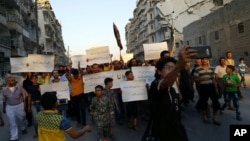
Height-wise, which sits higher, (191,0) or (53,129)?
(191,0)

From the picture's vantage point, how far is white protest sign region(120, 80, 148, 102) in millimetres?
8883

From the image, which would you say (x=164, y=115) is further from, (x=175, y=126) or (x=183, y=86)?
(x=183, y=86)

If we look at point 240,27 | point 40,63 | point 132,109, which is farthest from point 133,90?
point 240,27

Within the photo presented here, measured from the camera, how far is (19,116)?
859 centimetres

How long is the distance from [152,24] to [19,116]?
234ft

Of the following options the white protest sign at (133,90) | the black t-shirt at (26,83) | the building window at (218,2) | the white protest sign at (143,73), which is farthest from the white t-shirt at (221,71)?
the building window at (218,2)

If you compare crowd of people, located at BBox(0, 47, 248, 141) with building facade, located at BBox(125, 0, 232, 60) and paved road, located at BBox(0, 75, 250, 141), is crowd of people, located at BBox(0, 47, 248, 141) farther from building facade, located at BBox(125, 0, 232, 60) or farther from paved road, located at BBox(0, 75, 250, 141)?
building facade, located at BBox(125, 0, 232, 60)

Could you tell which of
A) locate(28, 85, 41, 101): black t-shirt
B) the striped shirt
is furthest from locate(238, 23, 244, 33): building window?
locate(28, 85, 41, 101): black t-shirt

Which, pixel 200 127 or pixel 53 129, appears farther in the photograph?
pixel 200 127

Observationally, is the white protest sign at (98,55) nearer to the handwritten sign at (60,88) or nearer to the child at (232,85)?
the handwritten sign at (60,88)

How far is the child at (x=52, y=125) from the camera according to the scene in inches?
159

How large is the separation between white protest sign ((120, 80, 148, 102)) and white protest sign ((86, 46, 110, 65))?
2.11 meters

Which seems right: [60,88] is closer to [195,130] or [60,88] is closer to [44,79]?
[44,79]

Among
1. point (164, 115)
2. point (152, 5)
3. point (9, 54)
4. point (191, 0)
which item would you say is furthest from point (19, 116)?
point (152, 5)
